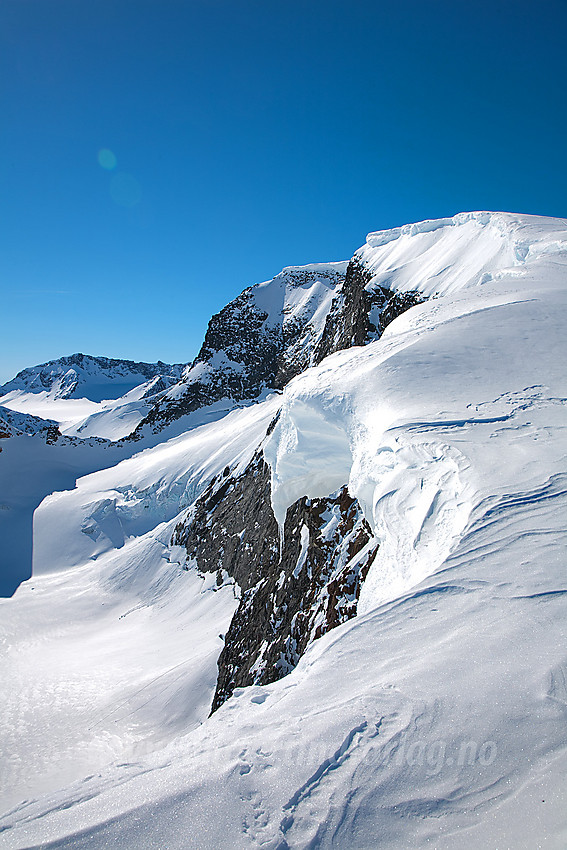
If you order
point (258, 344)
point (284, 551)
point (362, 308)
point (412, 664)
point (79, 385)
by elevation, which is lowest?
point (284, 551)

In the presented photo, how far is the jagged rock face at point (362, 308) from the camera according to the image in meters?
21.6

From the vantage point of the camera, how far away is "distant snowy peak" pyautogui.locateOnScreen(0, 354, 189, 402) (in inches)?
5733


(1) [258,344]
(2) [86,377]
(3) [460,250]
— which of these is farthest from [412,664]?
(2) [86,377]

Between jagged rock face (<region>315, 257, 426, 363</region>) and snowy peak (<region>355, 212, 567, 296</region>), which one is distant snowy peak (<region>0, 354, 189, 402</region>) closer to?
jagged rock face (<region>315, 257, 426, 363</region>)

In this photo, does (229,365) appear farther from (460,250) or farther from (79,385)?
(79,385)

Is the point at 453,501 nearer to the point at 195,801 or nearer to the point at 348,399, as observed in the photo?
the point at 195,801

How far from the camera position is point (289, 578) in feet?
30.7

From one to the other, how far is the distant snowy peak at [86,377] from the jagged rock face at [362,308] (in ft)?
380

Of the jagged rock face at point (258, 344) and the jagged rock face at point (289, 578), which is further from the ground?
the jagged rock face at point (258, 344)

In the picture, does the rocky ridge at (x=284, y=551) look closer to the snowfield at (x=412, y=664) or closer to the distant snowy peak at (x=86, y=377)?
the snowfield at (x=412, y=664)

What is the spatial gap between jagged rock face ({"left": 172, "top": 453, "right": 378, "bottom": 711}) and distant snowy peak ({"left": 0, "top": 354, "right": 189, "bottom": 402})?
133m

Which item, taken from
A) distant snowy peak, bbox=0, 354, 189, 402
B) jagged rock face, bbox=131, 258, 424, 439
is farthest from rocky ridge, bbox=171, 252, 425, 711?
distant snowy peak, bbox=0, 354, 189, 402

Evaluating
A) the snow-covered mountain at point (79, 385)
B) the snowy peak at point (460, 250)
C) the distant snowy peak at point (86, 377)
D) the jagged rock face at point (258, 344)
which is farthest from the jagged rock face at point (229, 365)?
the distant snowy peak at point (86, 377)

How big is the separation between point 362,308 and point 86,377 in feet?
494
